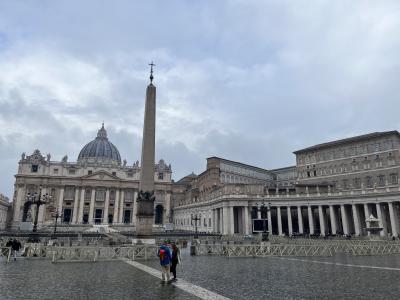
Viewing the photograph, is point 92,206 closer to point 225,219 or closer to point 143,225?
point 225,219

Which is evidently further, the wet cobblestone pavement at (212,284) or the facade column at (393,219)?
the facade column at (393,219)

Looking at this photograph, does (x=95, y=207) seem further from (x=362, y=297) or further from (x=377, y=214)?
(x=362, y=297)

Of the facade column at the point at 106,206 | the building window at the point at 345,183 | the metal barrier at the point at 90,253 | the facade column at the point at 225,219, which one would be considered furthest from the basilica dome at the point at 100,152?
the metal barrier at the point at 90,253

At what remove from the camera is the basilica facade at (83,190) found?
84188 mm

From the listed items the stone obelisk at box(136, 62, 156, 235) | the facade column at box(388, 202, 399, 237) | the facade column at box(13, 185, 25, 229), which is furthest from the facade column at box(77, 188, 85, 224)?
the facade column at box(388, 202, 399, 237)

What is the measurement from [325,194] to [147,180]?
40.3 m

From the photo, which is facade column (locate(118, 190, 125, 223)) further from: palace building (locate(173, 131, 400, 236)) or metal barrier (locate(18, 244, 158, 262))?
metal barrier (locate(18, 244, 158, 262))

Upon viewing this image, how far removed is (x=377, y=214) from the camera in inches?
1909

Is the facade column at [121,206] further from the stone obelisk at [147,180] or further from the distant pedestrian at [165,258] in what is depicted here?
the distant pedestrian at [165,258]

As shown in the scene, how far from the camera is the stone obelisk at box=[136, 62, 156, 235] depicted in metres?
22.8

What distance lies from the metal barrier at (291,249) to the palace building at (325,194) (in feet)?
67.1

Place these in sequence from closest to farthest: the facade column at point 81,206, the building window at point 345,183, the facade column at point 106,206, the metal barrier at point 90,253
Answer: the metal barrier at point 90,253 < the building window at point 345,183 < the facade column at point 81,206 < the facade column at point 106,206

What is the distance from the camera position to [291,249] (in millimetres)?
23266

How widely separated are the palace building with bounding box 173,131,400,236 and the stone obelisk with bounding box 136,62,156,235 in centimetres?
2579
